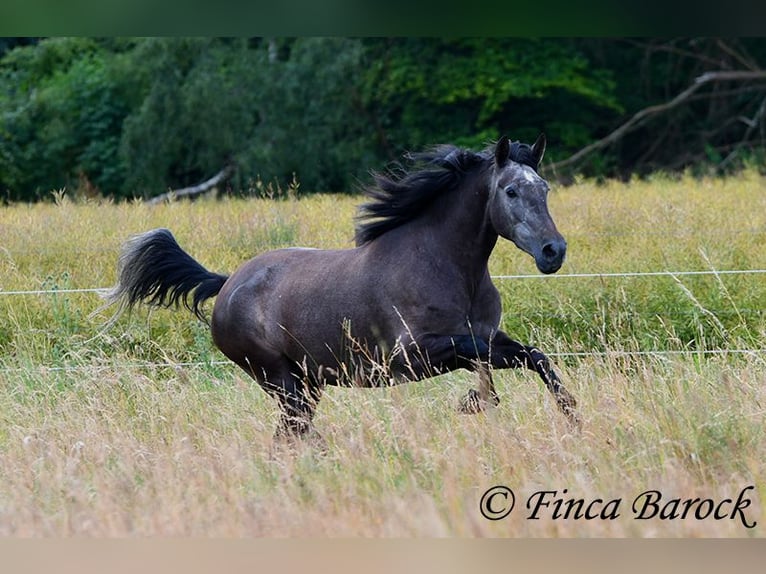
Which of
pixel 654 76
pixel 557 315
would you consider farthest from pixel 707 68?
pixel 557 315

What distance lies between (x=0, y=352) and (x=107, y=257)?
4.98 ft

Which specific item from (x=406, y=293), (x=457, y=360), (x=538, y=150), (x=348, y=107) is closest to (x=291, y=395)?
(x=406, y=293)

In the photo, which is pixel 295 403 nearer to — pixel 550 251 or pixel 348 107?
pixel 550 251

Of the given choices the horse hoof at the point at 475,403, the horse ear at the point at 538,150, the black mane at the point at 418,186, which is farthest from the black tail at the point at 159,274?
the horse ear at the point at 538,150

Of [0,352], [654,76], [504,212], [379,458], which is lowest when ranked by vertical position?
[654,76]

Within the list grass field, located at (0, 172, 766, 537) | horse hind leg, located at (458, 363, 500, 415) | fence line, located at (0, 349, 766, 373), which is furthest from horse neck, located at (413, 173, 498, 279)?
fence line, located at (0, 349, 766, 373)

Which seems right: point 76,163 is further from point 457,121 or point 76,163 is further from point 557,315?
point 557,315

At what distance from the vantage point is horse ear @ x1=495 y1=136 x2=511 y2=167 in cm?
573

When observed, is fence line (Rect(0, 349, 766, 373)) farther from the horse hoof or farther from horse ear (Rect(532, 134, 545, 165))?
horse ear (Rect(532, 134, 545, 165))

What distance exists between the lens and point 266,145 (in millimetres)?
22891

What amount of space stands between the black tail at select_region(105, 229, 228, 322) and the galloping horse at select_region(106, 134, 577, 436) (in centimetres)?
31

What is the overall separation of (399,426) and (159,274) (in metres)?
2.40

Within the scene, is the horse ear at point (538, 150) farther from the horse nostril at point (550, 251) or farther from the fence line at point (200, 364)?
the fence line at point (200, 364)

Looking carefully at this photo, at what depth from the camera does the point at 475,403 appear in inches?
219
